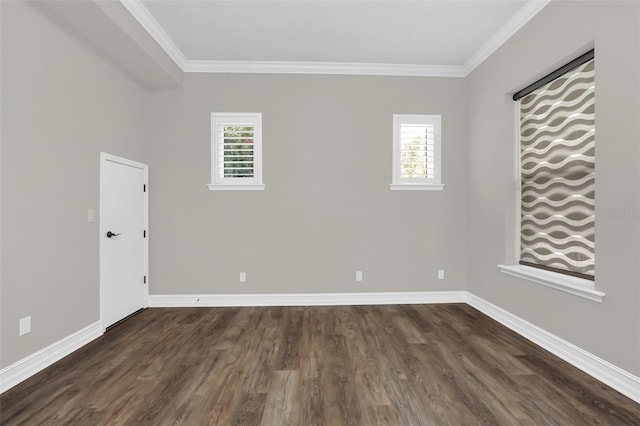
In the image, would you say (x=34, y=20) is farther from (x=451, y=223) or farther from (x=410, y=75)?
(x=451, y=223)

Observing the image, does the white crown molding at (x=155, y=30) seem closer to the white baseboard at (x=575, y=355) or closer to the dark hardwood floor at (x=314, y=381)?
the dark hardwood floor at (x=314, y=381)

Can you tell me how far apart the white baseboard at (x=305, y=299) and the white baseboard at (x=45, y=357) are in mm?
1018

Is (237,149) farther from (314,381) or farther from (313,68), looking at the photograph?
(314,381)

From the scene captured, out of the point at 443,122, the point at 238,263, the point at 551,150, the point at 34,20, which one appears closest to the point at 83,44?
the point at 34,20

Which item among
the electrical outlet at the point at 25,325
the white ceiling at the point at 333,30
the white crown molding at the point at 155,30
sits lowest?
the electrical outlet at the point at 25,325

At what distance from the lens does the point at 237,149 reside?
420cm

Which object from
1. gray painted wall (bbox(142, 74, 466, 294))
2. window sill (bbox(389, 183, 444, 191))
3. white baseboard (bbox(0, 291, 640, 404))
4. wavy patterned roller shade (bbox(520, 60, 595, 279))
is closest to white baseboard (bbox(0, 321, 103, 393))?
white baseboard (bbox(0, 291, 640, 404))

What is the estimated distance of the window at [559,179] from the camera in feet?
8.28

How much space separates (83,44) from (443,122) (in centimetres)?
427

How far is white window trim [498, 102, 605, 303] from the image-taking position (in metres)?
2.41

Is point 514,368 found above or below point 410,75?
below

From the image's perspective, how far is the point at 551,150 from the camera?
2943 millimetres

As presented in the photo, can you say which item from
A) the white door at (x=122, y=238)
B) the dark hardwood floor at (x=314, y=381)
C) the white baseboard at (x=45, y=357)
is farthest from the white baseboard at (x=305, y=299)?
the white baseboard at (x=45, y=357)

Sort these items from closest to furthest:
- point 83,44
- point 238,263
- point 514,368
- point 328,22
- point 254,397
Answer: point 254,397, point 514,368, point 83,44, point 328,22, point 238,263
